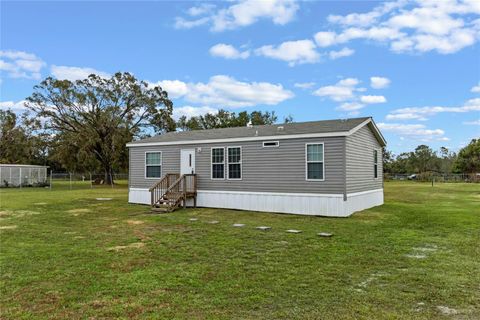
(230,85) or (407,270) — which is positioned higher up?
(230,85)

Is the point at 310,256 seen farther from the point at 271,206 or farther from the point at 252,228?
the point at 271,206

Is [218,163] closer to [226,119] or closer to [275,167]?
[275,167]

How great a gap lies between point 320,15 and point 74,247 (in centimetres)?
1381

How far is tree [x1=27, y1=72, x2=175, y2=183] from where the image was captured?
32.8 meters

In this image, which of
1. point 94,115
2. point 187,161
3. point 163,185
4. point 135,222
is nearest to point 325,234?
point 135,222

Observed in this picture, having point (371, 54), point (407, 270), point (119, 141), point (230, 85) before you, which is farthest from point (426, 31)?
point (119, 141)

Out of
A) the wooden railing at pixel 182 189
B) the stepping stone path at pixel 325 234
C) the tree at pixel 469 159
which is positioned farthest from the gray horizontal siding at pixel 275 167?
the tree at pixel 469 159

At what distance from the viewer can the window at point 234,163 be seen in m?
13.6

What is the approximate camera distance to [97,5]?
47.5 ft

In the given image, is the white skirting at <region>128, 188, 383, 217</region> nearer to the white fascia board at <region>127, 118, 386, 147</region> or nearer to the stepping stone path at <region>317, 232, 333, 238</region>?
the white fascia board at <region>127, 118, 386, 147</region>

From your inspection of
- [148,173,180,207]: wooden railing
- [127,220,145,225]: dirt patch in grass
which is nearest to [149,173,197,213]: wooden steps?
[148,173,180,207]: wooden railing

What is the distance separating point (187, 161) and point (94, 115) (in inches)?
899

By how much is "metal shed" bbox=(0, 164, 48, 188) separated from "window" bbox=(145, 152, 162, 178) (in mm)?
21494

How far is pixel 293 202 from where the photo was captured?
40.5ft
